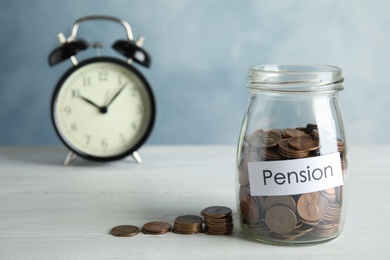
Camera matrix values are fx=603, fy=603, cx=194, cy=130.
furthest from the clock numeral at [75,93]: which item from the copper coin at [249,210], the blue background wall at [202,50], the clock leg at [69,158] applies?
the copper coin at [249,210]

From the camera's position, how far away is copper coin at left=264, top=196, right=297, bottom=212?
821 mm

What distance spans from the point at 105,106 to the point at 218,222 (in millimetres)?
581

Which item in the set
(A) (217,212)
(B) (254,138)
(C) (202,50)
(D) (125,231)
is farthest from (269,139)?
(C) (202,50)

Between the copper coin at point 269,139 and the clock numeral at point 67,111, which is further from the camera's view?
the clock numeral at point 67,111

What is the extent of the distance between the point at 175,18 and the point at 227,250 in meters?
0.91

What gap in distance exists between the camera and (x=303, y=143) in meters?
0.84

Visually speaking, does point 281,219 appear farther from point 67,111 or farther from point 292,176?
point 67,111

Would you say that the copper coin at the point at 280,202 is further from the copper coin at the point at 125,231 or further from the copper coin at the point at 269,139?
the copper coin at the point at 125,231

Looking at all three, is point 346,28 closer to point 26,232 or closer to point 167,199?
point 167,199

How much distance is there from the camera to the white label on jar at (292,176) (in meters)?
0.82

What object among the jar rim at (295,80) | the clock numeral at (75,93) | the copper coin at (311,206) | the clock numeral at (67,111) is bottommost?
the copper coin at (311,206)

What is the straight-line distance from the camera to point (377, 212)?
1018 millimetres

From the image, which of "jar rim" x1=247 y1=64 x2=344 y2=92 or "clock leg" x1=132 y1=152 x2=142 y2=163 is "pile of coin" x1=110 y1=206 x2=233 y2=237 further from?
"clock leg" x1=132 y1=152 x2=142 y2=163

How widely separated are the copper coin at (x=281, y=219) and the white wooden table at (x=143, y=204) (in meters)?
0.03
